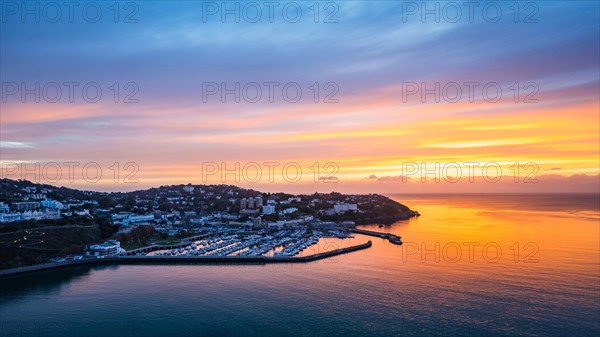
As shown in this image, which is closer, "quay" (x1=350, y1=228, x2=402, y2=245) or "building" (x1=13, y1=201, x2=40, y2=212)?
"quay" (x1=350, y1=228, x2=402, y2=245)

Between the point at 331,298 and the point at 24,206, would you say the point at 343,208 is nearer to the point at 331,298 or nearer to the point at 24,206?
the point at 24,206

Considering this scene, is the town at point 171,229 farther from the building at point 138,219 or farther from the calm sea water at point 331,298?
the calm sea water at point 331,298

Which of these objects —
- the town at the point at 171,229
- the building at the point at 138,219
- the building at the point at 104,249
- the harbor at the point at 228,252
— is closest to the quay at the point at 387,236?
the harbor at the point at 228,252

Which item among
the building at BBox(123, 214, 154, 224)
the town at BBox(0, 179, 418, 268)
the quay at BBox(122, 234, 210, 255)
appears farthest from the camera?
the building at BBox(123, 214, 154, 224)

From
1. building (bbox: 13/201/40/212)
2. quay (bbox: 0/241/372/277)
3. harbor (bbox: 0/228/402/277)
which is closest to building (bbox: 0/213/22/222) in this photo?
building (bbox: 13/201/40/212)

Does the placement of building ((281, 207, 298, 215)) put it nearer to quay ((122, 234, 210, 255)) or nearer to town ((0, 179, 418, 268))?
town ((0, 179, 418, 268))

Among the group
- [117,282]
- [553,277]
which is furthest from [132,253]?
[553,277]
